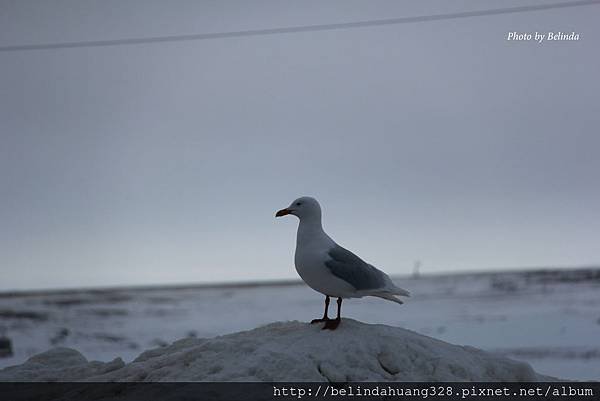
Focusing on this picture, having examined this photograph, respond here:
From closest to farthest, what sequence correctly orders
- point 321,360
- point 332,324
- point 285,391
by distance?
point 285,391 < point 321,360 < point 332,324

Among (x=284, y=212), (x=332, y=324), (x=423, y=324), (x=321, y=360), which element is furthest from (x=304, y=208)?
(x=423, y=324)

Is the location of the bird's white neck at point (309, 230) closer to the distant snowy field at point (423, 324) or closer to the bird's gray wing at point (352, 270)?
the bird's gray wing at point (352, 270)

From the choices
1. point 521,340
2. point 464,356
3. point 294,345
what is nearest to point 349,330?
point 294,345

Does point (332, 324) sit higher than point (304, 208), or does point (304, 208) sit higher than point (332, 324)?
point (304, 208)

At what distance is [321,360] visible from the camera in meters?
6.37

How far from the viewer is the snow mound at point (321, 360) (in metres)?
6.28

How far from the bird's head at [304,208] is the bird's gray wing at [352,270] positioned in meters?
0.45

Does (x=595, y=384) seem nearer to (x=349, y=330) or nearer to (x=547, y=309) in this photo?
(x=349, y=330)

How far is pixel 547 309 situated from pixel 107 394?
2613 cm

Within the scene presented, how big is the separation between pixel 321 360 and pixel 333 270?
2.65ft

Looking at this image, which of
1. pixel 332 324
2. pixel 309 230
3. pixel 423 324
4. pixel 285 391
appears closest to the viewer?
pixel 285 391

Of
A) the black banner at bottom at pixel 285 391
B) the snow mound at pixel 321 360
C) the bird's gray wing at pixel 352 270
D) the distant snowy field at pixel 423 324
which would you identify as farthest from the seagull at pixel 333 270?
the distant snowy field at pixel 423 324

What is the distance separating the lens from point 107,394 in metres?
6.45

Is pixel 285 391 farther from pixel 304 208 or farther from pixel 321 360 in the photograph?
pixel 304 208
